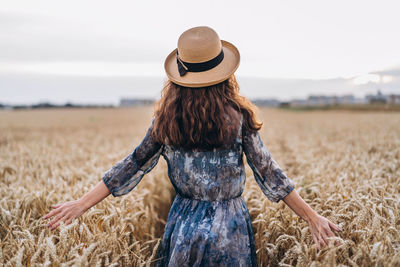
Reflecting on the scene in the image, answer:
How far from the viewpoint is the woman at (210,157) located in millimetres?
1717

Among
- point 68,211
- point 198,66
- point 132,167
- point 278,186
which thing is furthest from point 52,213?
point 278,186

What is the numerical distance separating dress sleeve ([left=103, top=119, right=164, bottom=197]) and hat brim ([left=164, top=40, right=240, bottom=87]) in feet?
1.15

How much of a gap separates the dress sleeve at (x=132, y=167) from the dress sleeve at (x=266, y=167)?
0.58 meters

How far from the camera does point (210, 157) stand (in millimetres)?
1771

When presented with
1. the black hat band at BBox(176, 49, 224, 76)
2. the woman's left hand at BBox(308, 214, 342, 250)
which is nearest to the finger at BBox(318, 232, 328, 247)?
the woman's left hand at BBox(308, 214, 342, 250)

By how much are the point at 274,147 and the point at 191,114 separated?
5.65 meters

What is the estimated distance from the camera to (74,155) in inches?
234

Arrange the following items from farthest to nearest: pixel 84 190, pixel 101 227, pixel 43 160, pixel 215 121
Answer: pixel 43 160 → pixel 84 190 → pixel 101 227 → pixel 215 121

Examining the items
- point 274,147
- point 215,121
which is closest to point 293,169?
point 274,147

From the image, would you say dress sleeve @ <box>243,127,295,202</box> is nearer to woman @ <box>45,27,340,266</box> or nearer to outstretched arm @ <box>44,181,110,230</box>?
woman @ <box>45,27,340,266</box>

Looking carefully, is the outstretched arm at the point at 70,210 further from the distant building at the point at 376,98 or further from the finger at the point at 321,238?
the distant building at the point at 376,98

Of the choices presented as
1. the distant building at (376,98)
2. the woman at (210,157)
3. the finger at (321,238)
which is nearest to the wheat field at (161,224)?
the finger at (321,238)

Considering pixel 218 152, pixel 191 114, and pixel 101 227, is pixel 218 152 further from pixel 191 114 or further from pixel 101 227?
pixel 101 227

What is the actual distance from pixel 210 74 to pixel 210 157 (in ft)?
1.61
